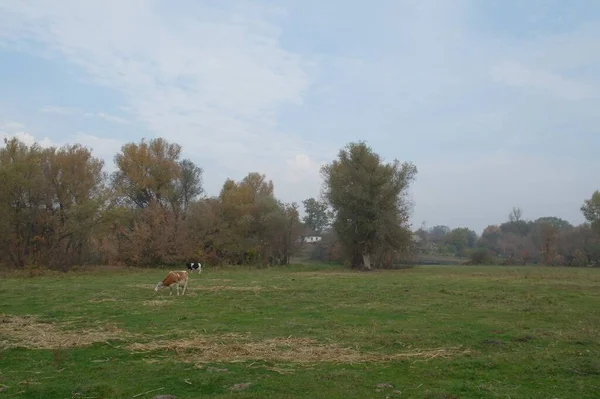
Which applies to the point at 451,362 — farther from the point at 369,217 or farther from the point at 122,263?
the point at 122,263

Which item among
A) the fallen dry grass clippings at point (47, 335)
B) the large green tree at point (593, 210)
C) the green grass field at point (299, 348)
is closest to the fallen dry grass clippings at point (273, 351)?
the green grass field at point (299, 348)

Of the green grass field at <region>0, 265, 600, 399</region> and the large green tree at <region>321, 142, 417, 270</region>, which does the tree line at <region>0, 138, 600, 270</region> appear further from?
the green grass field at <region>0, 265, 600, 399</region>

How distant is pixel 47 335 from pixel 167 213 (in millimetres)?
43461

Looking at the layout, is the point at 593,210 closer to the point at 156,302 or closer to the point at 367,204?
the point at 367,204

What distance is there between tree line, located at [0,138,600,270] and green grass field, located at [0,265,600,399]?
77.2ft

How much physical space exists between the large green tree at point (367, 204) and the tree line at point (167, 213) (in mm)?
113

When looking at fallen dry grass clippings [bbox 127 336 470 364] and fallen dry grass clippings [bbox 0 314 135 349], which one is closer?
fallen dry grass clippings [bbox 127 336 470 364]

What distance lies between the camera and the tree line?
135 feet

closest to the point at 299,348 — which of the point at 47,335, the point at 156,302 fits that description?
Result: the point at 47,335

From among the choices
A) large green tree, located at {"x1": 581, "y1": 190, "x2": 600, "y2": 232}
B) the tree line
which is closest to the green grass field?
the tree line

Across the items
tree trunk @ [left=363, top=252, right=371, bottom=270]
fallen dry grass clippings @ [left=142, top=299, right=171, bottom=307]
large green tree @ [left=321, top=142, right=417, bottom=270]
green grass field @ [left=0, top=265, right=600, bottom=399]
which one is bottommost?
green grass field @ [left=0, top=265, right=600, bottom=399]

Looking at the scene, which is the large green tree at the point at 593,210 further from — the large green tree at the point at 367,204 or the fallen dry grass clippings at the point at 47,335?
the fallen dry grass clippings at the point at 47,335

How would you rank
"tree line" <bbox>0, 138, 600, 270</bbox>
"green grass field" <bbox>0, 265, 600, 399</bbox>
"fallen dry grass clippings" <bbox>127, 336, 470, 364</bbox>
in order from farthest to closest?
"tree line" <bbox>0, 138, 600, 270</bbox> → "fallen dry grass clippings" <bbox>127, 336, 470, 364</bbox> → "green grass field" <bbox>0, 265, 600, 399</bbox>

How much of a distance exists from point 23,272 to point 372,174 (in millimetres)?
34136
